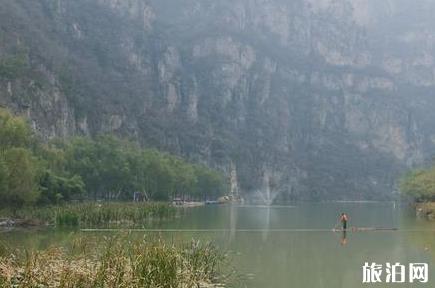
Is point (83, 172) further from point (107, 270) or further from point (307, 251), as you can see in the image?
point (107, 270)

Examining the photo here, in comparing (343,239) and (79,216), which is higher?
(79,216)

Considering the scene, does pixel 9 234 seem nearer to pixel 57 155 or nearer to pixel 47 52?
pixel 57 155

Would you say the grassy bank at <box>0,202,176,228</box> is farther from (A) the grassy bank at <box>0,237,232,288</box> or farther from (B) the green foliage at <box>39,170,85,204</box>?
(A) the grassy bank at <box>0,237,232,288</box>

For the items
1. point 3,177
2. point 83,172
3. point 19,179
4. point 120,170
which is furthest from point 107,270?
point 120,170

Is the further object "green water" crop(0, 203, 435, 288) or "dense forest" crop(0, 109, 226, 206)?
"dense forest" crop(0, 109, 226, 206)

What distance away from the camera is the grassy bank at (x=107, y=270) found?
536 inches

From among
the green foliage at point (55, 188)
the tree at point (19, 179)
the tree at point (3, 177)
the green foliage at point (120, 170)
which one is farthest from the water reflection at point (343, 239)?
the green foliage at point (120, 170)

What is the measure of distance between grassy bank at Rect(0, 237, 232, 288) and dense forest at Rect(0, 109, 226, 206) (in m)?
30.1

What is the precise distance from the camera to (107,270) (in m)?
14.4

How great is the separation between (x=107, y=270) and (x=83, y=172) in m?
63.4

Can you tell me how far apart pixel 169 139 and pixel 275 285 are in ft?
467

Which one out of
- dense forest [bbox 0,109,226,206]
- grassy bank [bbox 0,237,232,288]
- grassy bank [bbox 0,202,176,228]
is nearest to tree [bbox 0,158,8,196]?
dense forest [bbox 0,109,226,206]

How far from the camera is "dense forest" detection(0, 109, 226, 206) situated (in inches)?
1849

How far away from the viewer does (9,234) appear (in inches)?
1403
